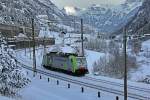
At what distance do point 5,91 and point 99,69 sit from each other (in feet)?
170

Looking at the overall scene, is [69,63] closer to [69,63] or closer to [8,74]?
[69,63]

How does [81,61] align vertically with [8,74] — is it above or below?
below

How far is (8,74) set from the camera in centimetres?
3114

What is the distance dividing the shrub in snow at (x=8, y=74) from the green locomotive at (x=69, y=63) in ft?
72.0

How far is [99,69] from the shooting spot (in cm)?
8269

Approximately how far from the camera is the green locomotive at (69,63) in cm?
5427

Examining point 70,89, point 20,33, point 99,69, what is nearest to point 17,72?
point 70,89

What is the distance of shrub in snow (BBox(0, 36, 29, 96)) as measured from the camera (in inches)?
1215

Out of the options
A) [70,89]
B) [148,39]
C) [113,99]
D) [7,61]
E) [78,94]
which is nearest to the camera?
[7,61]

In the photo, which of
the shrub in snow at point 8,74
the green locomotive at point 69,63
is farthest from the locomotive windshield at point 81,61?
the shrub in snow at point 8,74

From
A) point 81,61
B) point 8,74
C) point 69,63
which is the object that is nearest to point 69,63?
point 69,63

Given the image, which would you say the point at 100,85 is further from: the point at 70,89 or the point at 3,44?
the point at 3,44

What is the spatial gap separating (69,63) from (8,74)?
24.8 m

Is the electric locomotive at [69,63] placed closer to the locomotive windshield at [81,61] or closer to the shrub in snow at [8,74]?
the locomotive windshield at [81,61]
